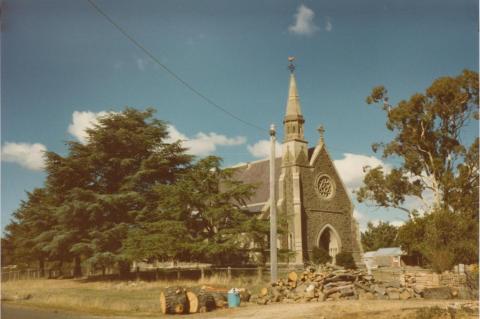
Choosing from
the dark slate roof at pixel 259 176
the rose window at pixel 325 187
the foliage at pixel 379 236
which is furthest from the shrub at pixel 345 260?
the foliage at pixel 379 236

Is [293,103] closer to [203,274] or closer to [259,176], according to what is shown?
[259,176]

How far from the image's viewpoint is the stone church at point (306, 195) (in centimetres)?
4081

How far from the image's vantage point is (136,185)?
31.7 metres

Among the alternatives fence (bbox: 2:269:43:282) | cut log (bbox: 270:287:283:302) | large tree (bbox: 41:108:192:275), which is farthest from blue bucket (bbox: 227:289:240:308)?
fence (bbox: 2:269:43:282)

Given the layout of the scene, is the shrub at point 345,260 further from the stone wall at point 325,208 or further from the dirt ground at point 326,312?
the dirt ground at point 326,312

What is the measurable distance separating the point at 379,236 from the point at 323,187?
52.8 metres

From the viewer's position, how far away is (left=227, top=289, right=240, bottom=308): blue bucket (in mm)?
16661

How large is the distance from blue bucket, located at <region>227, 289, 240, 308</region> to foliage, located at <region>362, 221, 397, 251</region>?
7916 centimetres

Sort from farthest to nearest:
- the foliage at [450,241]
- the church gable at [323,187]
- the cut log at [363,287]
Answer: the church gable at [323,187]
the foliage at [450,241]
the cut log at [363,287]

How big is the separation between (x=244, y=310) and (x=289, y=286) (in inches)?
153

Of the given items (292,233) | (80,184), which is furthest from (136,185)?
(292,233)

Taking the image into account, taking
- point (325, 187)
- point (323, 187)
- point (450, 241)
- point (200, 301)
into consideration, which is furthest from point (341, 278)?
point (325, 187)

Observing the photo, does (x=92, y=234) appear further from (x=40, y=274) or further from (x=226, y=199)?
(x=40, y=274)

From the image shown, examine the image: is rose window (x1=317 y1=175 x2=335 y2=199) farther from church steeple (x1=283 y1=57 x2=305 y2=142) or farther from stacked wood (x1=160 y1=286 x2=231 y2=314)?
stacked wood (x1=160 y1=286 x2=231 y2=314)
